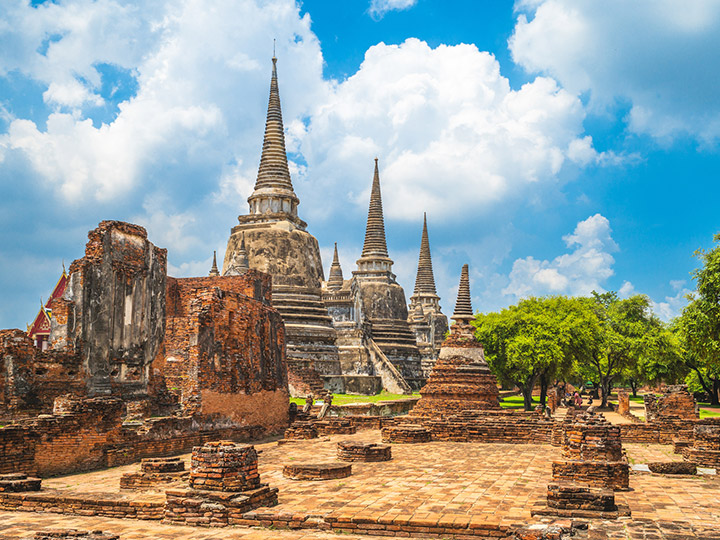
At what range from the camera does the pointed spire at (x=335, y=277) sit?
3975cm

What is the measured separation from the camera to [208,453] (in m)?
8.36

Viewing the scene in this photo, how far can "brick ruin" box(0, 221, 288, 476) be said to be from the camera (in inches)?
468

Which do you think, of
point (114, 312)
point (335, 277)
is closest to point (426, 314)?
point (335, 277)

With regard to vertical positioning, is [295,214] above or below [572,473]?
above

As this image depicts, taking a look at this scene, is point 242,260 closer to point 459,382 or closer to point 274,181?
point 274,181

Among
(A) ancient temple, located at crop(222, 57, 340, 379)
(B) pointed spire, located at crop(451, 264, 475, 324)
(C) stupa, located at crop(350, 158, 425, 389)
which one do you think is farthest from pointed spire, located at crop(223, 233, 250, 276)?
(B) pointed spire, located at crop(451, 264, 475, 324)

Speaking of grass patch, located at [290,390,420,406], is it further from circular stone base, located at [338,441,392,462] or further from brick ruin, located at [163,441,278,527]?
brick ruin, located at [163,441,278,527]

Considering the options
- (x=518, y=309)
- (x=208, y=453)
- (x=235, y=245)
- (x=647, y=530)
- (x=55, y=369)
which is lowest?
(x=647, y=530)

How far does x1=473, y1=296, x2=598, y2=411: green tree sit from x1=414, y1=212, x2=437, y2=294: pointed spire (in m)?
23.7

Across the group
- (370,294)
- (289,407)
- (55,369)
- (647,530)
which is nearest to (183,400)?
(55,369)

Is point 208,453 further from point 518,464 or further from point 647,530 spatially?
point 518,464

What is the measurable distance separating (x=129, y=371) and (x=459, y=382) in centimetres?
944

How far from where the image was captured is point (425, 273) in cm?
5859

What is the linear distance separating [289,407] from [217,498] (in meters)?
12.2
